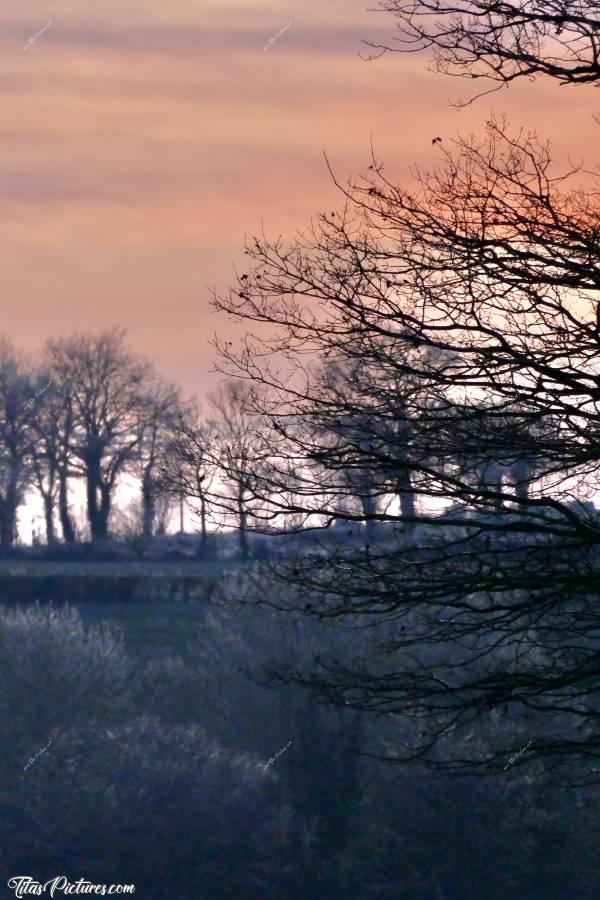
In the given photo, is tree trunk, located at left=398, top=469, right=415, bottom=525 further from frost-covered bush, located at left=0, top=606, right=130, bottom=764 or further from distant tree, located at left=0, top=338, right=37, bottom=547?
distant tree, located at left=0, top=338, right=37, bottom=547

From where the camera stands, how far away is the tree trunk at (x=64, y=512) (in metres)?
58.4

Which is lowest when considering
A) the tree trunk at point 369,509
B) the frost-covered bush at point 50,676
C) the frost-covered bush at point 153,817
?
the frost-covered bush at point 153,817

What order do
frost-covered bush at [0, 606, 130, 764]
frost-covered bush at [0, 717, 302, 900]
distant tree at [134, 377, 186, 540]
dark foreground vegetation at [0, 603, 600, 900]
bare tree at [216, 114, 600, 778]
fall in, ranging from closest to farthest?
bare tree at [216, 114, 600, 778]
dark foreground vegetation at [0, 603, 600, 900]
frost-covered bush at [0, 717, 302, 900]
frost-covered bush at [0, 606, 130, 764]
distant tree at [134, 377, 186, 540]

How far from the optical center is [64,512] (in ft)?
193

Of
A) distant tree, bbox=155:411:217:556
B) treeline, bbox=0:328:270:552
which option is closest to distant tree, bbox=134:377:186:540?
treeline, bbox=0:328:270:552

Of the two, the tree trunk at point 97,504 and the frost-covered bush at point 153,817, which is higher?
the tree trunk at point 97,504

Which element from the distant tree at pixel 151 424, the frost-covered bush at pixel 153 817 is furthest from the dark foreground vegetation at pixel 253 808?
the distant tree at pixel 151 424

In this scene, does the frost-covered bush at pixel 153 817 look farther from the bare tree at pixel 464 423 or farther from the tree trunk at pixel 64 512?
the bare tree at pixel 464 423

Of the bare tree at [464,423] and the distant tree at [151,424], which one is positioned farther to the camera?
the distant tree at [151,424]

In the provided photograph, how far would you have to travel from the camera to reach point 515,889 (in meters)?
34.8

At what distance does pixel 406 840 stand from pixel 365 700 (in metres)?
28.2

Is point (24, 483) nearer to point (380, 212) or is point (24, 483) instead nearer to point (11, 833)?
point (11, 833)

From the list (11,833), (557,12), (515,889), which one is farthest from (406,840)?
(557,12)

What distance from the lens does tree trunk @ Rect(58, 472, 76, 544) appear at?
58.4 metres
